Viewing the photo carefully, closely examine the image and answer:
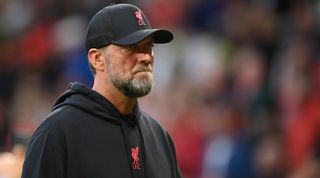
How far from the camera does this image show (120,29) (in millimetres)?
4359

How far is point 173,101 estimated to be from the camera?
29.5ft

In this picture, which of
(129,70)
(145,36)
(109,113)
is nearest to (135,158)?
(109,113)

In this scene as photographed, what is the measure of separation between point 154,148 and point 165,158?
82 millimetres

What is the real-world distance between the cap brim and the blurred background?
216cm

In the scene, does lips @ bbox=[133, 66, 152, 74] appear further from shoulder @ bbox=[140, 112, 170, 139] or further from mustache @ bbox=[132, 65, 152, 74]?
shoulder @ bbox=[140, 112, 170, 139]

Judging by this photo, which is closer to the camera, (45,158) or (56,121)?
(45,158)

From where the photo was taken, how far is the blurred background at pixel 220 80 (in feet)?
26.2

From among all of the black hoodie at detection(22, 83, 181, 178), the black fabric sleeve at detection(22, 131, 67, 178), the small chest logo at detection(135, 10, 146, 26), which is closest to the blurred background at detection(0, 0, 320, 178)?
the black hoodie at detection(22, 83, 181, 178)

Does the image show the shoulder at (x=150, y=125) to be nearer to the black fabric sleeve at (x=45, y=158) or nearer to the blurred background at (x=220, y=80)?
the black fabric sleeve at (x=45, y=158)

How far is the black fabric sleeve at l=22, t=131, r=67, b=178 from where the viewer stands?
13.3ft

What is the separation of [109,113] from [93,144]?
0.19 meters

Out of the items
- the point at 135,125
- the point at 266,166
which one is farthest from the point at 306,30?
the point at 135,125

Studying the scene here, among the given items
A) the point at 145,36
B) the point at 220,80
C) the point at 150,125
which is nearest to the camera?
the point at 145,36

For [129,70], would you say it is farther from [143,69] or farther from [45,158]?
[45,158]
